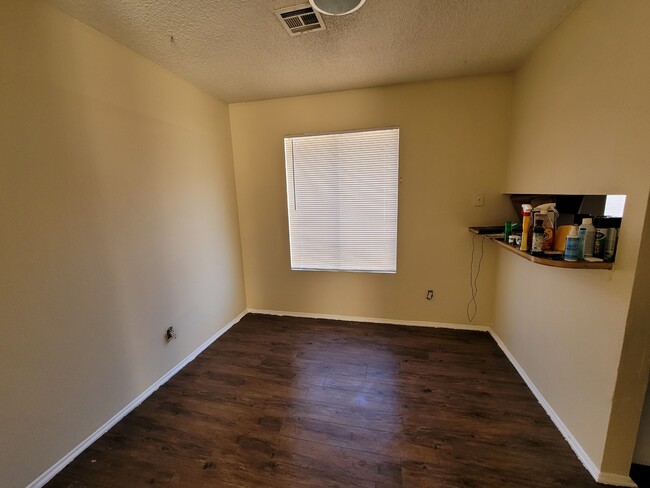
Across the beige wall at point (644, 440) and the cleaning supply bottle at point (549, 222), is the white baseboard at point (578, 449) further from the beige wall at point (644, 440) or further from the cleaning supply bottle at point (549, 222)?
the cleaning supply bottle at point (549, 222)

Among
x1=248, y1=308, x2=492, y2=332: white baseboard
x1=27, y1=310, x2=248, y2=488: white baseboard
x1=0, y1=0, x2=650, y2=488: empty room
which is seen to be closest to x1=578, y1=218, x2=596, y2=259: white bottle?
x1=0, y1=0, x2=650, y2=488: empty room

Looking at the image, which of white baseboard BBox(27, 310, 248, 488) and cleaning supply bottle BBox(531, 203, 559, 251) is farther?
cleaning supply bottle BBox(531, 203, 559, 251)

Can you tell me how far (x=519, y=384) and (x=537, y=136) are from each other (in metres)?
1.83

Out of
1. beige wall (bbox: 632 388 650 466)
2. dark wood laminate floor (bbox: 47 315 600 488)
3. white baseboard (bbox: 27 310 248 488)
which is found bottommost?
dark wood laminate floor (bbox: 47 315 600 488)

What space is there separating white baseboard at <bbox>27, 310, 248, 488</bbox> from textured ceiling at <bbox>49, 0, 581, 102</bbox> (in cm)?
244

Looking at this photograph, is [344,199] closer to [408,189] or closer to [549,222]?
[408,189]

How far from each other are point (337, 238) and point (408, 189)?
901 millimetres

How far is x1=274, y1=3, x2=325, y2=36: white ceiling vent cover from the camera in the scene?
1.52m

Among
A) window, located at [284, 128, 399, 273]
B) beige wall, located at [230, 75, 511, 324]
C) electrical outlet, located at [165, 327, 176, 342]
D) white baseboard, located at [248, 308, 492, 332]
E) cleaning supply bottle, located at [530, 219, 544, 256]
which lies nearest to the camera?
cleaning supply bottle, located at [530, 219, 544, 256]

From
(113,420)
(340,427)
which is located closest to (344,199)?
(340,427)

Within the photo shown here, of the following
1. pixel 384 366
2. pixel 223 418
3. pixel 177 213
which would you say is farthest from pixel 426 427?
pixel 177 213

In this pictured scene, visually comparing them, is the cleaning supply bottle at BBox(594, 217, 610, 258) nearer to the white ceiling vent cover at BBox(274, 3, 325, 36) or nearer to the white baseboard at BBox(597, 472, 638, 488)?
the white baseboard at BBox(597, 472, 638, 488)

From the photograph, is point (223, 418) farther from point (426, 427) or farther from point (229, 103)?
point (229, 103)

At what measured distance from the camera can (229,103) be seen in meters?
2.99
